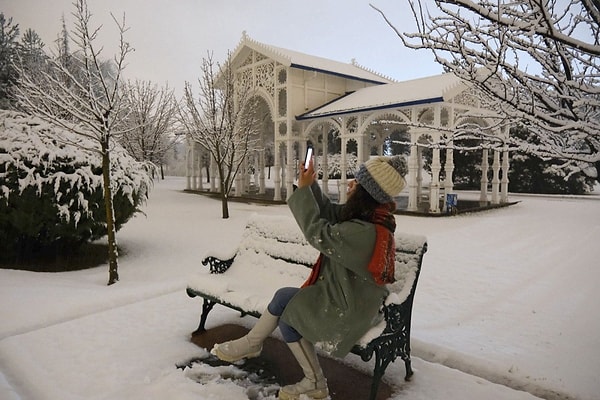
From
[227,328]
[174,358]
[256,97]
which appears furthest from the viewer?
[256,97]

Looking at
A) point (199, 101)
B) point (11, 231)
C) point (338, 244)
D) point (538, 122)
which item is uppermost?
point (199, 101)

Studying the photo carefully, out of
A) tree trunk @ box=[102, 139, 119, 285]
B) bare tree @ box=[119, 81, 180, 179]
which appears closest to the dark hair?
tree trunk @ box=[102, 139, 119, 285]

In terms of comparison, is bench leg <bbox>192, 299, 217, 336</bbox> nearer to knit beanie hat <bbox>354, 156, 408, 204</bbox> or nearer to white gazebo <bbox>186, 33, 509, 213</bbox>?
knit beanie hat <bbox>354, 156, 408, 204</bbox>

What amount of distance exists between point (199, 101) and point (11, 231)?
9.61m

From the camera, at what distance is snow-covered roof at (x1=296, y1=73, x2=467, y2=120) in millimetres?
12648

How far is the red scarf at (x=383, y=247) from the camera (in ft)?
7.90

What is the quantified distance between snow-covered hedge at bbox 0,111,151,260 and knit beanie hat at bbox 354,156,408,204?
203 inches

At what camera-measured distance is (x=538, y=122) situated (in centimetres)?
292

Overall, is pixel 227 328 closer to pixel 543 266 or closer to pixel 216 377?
pixel 216 377

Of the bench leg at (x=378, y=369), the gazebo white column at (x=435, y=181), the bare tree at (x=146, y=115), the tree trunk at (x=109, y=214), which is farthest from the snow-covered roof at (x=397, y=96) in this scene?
the bench leg at (x=378, y=369)

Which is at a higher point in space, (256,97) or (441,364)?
(256,97)

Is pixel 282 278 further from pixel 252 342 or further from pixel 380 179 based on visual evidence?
pixel 380 179

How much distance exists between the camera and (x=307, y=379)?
107 inches

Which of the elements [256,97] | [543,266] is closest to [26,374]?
[543,266]
